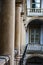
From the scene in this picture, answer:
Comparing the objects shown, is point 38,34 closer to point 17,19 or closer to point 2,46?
point 17,19

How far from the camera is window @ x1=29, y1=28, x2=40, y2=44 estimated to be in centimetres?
2189

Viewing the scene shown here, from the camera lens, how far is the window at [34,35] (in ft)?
71.8

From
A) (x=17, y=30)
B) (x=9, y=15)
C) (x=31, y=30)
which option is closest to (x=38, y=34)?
(x=31, y=30)

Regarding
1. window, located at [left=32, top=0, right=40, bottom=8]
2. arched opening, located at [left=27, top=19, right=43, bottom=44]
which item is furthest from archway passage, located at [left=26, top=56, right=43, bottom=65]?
window, located at [left=32, top=0, right=40, bottom=8]

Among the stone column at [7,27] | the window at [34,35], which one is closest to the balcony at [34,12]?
the window at [34,35]

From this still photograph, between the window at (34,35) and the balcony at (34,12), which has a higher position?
the balcony at (34,12)

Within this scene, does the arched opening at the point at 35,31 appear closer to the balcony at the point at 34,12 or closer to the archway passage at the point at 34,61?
the balcony at the point at 34,12

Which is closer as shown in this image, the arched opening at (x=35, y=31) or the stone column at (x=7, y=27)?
the stone column at (x=7, y=27)

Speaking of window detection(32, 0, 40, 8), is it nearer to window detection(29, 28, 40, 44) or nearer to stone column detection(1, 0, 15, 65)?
window detection(29, 28, 40, 44)

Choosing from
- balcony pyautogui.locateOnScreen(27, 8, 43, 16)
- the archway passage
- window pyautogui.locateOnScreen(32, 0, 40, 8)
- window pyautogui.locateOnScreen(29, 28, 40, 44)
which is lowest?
the archway passage

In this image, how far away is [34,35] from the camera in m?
22.0

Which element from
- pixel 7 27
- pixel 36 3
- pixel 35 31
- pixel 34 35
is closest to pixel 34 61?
pixel 34 35

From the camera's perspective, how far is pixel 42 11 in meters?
21.3

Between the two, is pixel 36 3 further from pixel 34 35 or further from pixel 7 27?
pixel 7 27
